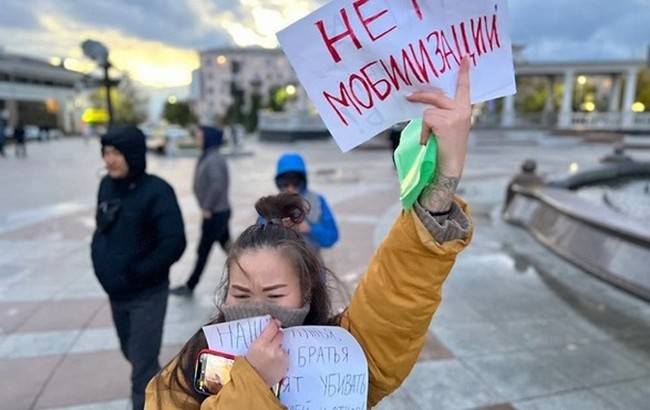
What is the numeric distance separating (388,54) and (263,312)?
2.50 feet

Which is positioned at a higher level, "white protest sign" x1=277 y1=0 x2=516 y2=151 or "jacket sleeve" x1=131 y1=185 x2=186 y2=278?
"white protest sign" x1=277 y1=0 x2=516 y2=151

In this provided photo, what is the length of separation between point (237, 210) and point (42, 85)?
79.7 meters

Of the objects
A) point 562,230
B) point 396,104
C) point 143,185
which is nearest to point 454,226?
point 396,104

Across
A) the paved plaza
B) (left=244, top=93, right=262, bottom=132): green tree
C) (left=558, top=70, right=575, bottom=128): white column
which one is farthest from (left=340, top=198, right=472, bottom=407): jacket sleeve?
(left=244, top=93, right=262, bottom=132): green tree

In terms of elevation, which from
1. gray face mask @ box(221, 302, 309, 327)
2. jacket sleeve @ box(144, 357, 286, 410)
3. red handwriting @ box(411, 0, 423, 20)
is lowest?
jacket sleeve @ box(144, 357, 286, 410)

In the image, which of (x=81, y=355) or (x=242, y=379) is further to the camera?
(x=81, y=355)

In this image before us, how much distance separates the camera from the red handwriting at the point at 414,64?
1.26 m

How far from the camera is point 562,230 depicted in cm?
632

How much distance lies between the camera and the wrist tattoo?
1.15 m

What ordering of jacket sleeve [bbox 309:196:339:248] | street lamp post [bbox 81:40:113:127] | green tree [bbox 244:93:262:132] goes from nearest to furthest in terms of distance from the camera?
jacket sleeve [bbox 309:196:339:248]
street lamp post [bbox 81:40:113:127]
green tree [bbox 244:93:262:132]

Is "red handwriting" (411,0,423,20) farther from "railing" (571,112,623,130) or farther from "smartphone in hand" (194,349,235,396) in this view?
"railing" (571,112,623,130)

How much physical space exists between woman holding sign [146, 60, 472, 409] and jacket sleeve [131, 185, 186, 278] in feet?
5.23

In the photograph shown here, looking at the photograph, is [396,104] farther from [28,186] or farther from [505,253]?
[28,186]

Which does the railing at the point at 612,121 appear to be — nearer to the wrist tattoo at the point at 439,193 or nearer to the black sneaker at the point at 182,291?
the black sneaker at the point at 182,291
